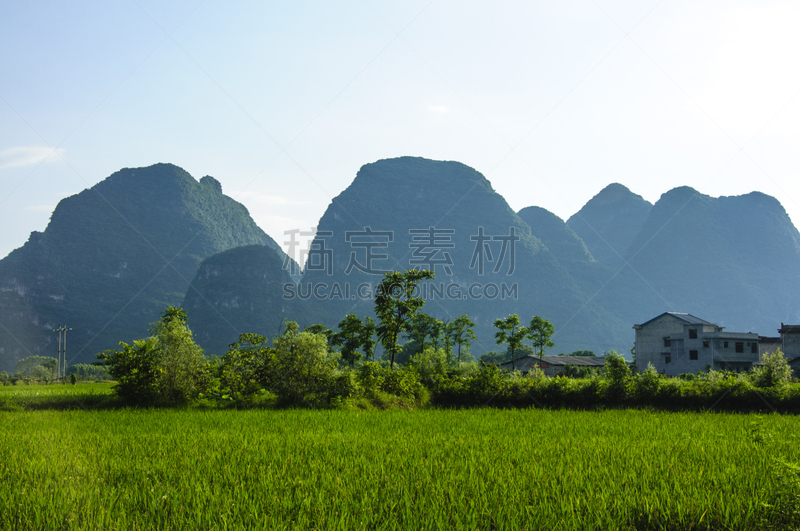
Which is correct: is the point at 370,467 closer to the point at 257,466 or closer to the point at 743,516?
the point at 257,466

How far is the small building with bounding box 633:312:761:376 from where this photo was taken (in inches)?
1806

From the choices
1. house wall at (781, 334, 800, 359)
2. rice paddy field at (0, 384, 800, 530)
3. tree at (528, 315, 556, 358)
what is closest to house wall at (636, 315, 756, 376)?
house wall at (781, 334, 800, 359)

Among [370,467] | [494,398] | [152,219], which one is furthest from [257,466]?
[152,219]

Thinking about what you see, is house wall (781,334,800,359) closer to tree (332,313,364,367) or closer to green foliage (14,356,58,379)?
tree (332,313,364,367)

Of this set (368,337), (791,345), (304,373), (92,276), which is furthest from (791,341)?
(92,276)

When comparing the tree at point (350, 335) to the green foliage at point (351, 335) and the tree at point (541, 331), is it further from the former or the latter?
the tree at point (541, 331)

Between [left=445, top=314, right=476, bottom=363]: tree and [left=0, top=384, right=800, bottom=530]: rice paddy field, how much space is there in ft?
125

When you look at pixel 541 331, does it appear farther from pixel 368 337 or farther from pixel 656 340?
pixel 368 337

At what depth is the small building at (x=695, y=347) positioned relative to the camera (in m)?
45.9

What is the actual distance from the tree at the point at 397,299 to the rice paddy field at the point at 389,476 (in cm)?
1366

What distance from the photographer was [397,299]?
79.7 feet

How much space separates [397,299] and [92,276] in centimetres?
18535

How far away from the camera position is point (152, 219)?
198 m

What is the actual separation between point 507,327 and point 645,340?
19.1 m
